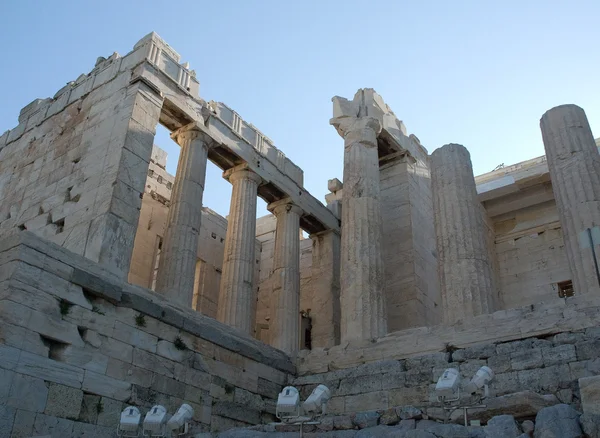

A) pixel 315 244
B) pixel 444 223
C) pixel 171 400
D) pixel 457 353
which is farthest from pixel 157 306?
pixel 315 244

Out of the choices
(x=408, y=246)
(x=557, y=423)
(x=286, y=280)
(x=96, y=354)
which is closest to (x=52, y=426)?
(x=96, y=354)

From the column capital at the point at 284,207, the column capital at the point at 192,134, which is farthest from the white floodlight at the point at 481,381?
the column capital at the point at 284,207

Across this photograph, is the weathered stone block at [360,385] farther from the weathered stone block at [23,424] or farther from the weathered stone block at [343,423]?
the weathered stone block at [23,424]

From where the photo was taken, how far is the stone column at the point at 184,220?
1765 centimetres

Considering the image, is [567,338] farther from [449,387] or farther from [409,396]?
[449,387]

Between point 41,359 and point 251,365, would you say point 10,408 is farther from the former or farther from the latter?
point 251,365

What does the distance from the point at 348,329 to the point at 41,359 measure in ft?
26.8

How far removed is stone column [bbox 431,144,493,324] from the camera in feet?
54.1

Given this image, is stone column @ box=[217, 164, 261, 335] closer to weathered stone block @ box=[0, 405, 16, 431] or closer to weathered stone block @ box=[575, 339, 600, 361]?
weathered stone block @ box=[0, 405, 16, 431]

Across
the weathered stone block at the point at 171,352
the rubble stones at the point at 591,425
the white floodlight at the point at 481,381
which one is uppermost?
the weathered stone block at the point at 171,352

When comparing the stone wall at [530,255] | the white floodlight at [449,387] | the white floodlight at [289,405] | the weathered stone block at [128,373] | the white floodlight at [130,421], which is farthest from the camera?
the stone wall at [530,255]

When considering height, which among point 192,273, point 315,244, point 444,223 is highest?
point 315,244

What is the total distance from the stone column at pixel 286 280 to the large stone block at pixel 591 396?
12487 millimetres

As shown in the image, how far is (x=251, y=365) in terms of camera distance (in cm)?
1655
